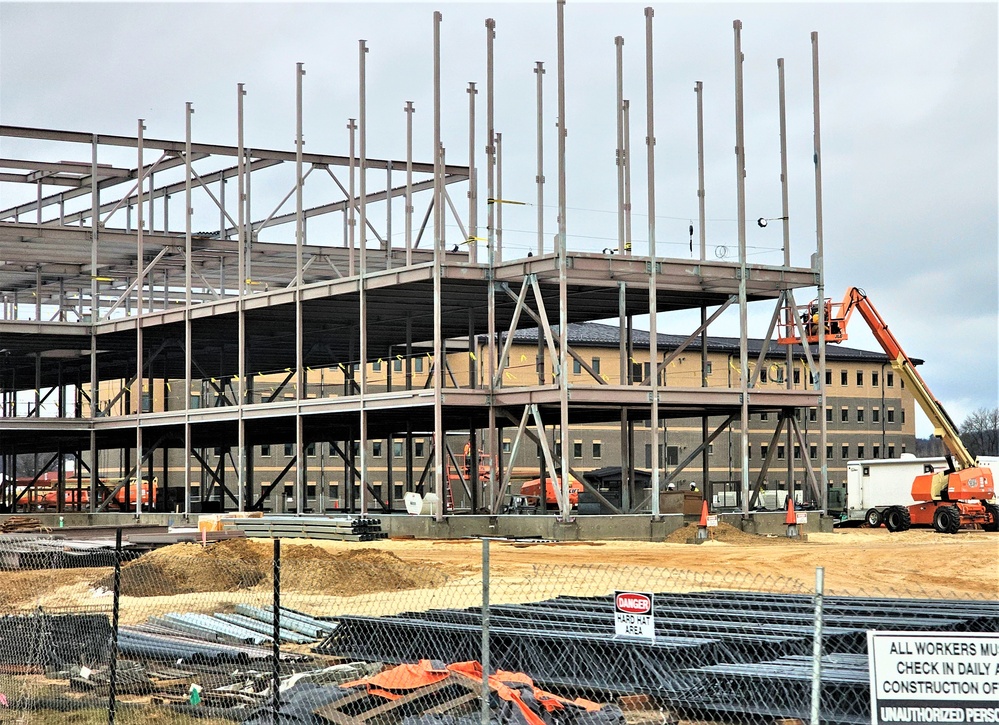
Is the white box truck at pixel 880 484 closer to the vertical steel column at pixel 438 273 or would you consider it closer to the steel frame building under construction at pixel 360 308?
the steel frame building under construction at pixel 360 308

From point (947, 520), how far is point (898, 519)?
4104 millimetres

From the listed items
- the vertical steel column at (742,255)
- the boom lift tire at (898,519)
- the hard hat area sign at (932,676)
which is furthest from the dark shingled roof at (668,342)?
the hard hat area sign at (932,676)

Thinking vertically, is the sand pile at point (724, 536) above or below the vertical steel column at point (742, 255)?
below

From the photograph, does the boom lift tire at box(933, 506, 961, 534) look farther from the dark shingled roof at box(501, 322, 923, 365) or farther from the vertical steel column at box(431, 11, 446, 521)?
the dark shingled roof at box(501, 322, 923, 365)

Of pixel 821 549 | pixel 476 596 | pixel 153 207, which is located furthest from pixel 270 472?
pixel 476 596

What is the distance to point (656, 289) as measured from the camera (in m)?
42.8

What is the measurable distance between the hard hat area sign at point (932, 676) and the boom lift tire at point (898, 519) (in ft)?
156

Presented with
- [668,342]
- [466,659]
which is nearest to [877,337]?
[466,659]

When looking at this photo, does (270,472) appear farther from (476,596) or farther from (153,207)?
(476,596)

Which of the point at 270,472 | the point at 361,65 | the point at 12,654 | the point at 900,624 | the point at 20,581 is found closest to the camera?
the point at 900,624

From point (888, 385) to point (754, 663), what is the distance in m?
103

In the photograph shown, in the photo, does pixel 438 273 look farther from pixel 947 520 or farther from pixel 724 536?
pixel 947 520

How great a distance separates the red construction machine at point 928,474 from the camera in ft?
156

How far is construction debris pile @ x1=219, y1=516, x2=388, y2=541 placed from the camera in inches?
1606
